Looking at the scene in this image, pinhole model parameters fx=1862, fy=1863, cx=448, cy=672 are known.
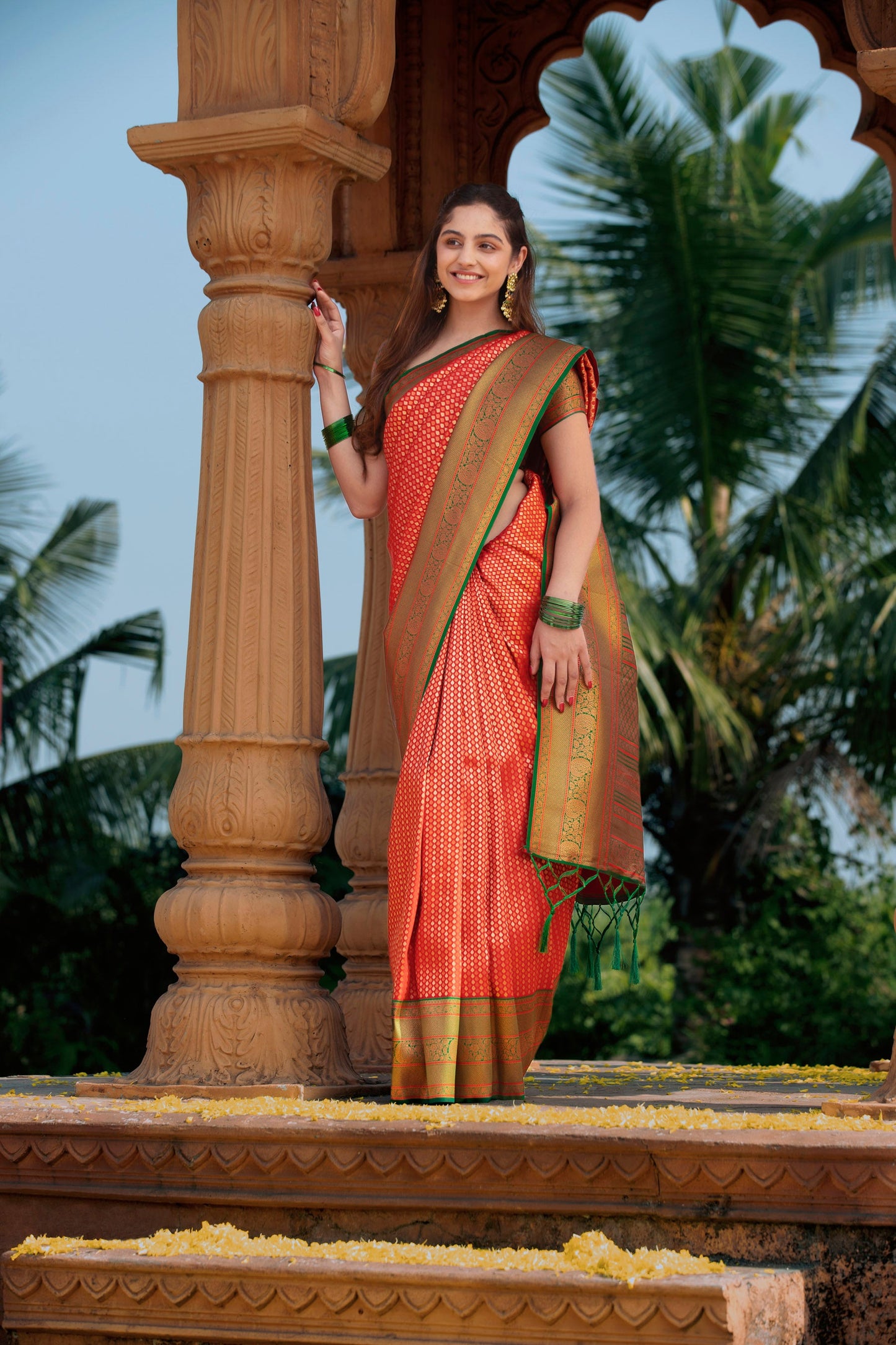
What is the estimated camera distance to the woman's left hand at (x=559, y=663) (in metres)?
4.50

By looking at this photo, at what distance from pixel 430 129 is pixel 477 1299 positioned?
4.65m

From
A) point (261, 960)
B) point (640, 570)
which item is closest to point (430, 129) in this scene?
point (261, 960)

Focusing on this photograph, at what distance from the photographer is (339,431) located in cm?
482

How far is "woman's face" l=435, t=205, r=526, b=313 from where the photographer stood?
473 centimetres

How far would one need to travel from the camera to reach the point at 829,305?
15.0 m

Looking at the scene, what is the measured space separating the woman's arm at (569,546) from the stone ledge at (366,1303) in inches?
68.9

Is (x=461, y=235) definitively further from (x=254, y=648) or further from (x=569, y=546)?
(x=254, y=648)

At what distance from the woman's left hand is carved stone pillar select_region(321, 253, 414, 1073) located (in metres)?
1.35

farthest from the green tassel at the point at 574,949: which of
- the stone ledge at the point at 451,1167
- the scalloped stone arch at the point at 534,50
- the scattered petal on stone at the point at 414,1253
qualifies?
the scalloped stone arch at the point at 534,50

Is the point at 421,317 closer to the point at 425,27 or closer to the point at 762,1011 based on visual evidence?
the point at 425,27

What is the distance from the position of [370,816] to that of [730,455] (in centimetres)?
925

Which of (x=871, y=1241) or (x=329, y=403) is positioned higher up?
(x=329, y=403)

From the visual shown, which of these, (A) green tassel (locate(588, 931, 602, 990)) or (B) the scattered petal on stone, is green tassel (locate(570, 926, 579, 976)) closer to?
(A) green tassel (locate(588, 931, 602, 990))

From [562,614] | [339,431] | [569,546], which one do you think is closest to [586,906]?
[562,614]
